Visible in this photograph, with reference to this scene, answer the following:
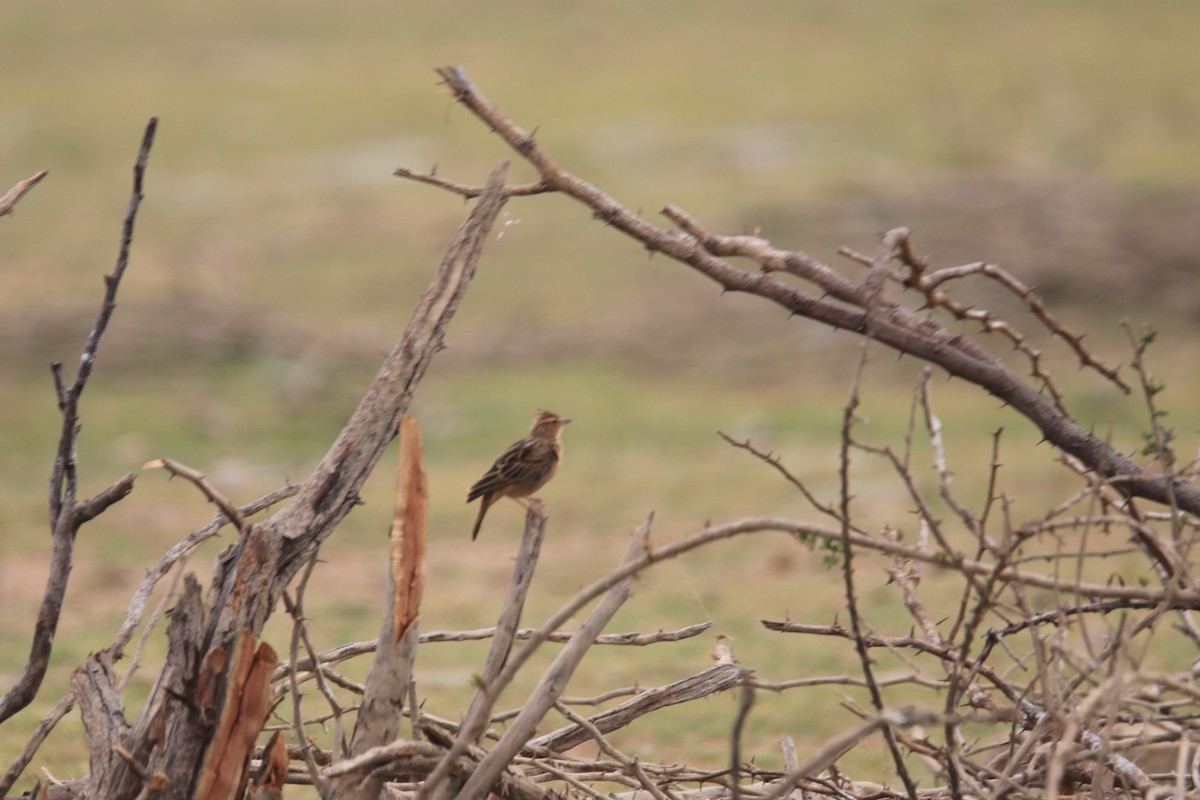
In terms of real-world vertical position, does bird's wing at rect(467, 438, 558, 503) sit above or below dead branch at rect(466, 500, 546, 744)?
above

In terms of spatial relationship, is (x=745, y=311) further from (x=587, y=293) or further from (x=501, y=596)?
(x=501, y=596)

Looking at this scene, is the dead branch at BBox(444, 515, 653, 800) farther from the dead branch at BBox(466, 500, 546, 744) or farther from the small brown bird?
the small brown bird

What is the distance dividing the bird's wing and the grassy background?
4.62 ft

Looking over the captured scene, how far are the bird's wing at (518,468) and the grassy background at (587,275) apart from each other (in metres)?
1.41

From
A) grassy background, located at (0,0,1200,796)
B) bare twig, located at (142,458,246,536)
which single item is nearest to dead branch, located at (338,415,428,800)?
bare twig, located at (142,458,246,536)

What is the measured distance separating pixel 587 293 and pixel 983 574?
11889 mm

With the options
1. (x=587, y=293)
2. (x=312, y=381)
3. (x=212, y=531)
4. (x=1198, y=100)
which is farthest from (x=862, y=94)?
(x=212, y=531)

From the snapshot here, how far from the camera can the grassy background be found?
7.90m

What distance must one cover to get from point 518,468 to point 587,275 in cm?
1133

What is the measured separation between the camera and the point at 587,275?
A: 1516 centimetres

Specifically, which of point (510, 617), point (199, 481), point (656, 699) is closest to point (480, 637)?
point (656, 699)

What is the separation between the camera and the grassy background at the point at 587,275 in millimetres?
7902

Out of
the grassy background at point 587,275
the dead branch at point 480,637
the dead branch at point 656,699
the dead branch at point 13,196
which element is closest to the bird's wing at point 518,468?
the dead branch at point 480,637

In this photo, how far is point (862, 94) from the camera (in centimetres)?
2227
